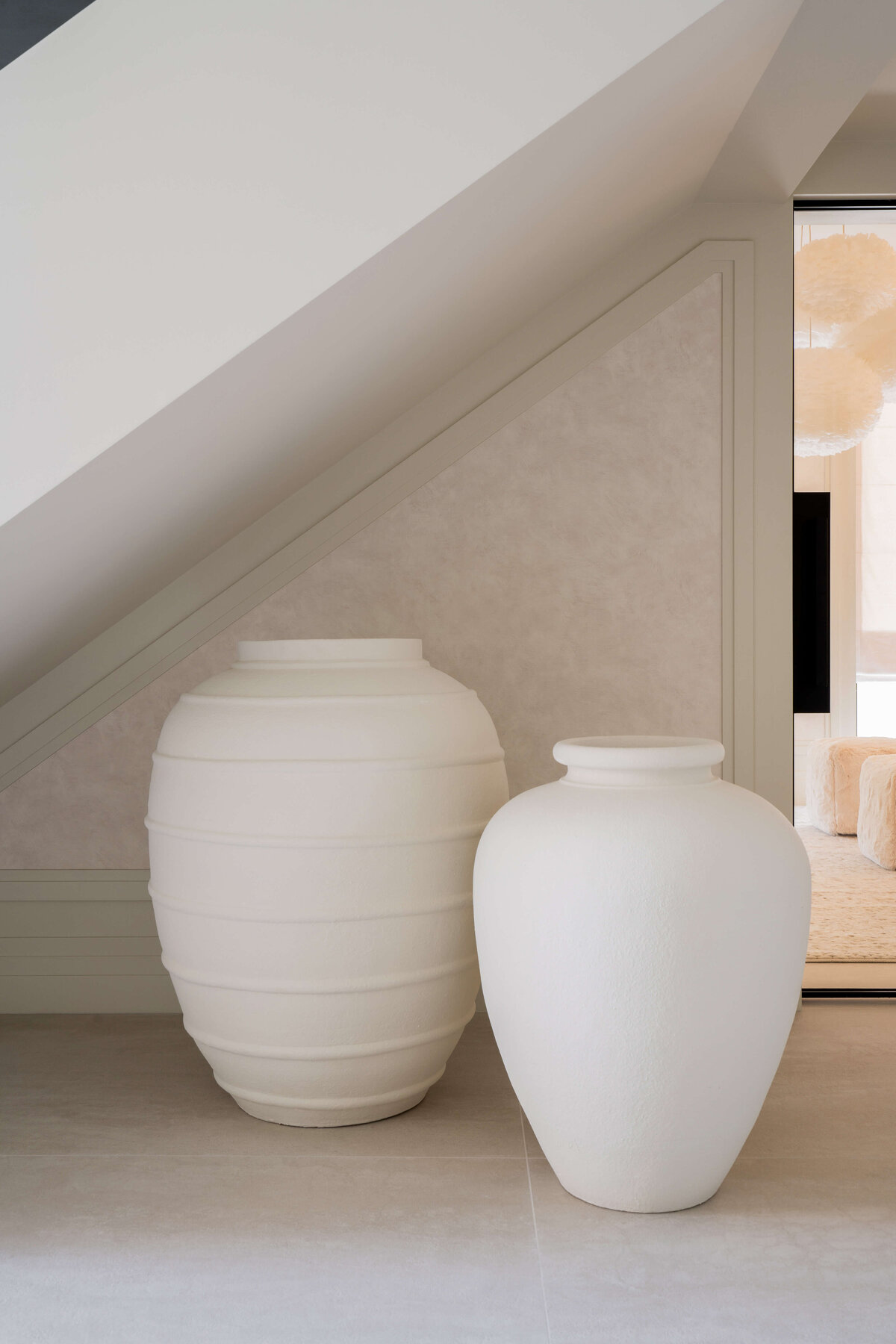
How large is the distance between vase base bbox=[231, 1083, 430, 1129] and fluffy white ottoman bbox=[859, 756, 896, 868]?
1977 mm

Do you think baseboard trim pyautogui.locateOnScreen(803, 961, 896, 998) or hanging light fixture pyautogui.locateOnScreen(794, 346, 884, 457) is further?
hanging light fixture pyautogui.locateOnScreen(794, 346, 884, 457)

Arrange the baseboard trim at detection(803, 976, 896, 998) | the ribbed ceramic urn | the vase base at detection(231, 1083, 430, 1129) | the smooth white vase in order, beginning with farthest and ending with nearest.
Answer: the baseboard trim at detection(803, 976, 896, 998) < the vase base at detection(231, 1083, 430, 1129) < the ribbed ceramic urn < the smooth white vase

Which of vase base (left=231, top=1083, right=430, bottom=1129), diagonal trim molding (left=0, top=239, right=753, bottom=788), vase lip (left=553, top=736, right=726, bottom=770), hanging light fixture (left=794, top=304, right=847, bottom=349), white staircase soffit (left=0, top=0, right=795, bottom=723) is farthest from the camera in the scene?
hanging light fixture (left=794, top=304, right=847, bottom=349)

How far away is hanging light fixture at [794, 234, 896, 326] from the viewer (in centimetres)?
323

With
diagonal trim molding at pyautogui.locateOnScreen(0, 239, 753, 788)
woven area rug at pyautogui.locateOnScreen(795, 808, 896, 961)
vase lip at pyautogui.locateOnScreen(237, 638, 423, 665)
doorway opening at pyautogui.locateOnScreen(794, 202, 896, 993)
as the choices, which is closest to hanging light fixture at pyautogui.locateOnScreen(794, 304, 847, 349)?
doorway opening at pyautogui.locateOnScreen(794, 202, 896, 993)

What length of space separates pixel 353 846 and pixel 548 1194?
0.58 metres

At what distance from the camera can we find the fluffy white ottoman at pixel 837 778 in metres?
3.31

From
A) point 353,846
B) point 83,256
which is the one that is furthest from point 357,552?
point 83,256

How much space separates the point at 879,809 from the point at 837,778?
147 mm

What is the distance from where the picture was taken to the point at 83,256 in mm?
1174

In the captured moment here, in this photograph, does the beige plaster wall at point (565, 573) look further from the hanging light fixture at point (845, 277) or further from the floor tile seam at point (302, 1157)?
the hanging light fixture at point (845, 277)

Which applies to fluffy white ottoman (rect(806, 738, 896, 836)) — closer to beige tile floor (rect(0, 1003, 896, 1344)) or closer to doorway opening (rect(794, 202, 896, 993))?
doorway opening (rect(794, 202, 896, 993))

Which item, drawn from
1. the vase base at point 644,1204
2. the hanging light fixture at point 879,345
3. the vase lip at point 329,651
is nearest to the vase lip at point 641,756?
the vase lip at point 329,651

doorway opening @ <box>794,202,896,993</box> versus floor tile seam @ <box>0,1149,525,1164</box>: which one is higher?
doorway opening @ <box>794,202,896,993</box>
